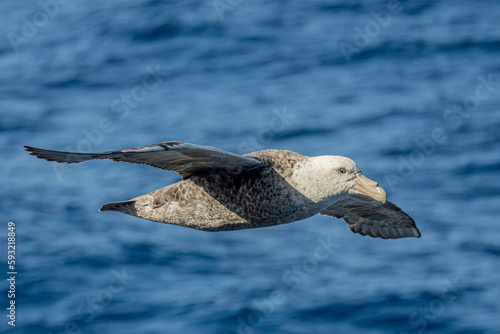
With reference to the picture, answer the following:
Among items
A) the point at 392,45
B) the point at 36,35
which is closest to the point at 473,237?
the point at 392,45

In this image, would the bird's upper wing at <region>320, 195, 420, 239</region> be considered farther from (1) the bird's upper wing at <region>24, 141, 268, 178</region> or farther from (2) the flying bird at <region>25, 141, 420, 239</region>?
(1) the bird's upper wing at <region>24, 141, 268, 178</region>

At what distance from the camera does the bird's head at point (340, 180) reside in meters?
9.88

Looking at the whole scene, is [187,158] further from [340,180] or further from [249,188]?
[340,180]

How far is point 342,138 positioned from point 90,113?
1002 centimetres

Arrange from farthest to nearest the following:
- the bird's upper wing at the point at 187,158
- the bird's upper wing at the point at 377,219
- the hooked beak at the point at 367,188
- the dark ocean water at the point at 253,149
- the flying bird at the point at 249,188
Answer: the dark ocean water at the point at 253,149 → the bird's upper wing at the point at 377,219 → the hooked beak at the point at 367,188 → the flying bird at the point at 249,188 → the bird's upper wing at the point at 187,158

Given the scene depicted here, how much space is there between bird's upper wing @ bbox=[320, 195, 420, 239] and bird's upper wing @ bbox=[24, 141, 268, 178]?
2.69 m

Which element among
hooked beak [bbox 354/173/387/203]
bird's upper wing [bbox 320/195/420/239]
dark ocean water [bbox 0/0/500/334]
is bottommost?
hooked beak [bbox 354/173/387/203]

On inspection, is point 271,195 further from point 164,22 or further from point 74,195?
point 164,22

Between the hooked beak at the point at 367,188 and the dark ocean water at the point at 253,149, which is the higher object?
the dark ocean water at the point at 253,149

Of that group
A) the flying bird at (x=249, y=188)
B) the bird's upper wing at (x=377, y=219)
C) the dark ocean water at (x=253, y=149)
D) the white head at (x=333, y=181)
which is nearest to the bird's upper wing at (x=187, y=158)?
the flying bird at (x=249, y=188)

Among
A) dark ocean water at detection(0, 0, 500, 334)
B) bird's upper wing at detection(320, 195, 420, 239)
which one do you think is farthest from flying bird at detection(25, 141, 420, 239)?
dark ocean water at detection(0, 0, 500, 334)

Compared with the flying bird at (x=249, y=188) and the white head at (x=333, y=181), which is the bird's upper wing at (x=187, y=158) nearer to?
the flying bird at (x=249, y=188)

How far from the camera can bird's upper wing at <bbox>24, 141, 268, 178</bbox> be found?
860 centimetres

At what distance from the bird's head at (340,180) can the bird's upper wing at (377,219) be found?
6.75 ft
